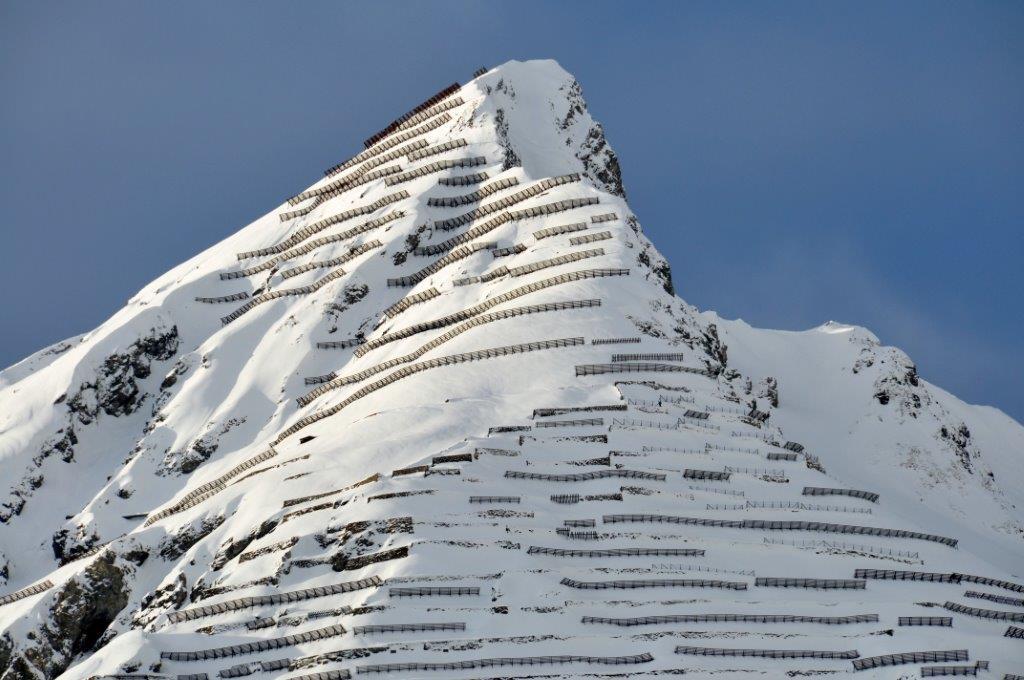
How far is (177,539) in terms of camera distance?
162000 mm

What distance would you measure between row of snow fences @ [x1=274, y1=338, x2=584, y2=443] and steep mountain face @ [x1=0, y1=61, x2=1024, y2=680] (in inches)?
10.6

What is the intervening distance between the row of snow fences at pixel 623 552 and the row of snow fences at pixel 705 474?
11.1 meters

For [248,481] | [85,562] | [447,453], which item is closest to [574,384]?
[447,453]

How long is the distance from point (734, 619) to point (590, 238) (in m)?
65.9

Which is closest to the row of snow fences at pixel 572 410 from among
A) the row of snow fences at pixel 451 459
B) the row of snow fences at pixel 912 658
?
the row of snow fences at pixel 451 459

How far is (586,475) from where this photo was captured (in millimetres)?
153875

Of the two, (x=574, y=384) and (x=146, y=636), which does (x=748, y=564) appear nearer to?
(x=574, y=384)

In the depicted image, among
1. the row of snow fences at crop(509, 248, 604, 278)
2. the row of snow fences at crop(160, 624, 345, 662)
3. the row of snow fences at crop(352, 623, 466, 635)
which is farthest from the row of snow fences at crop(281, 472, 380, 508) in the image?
the row of snow fences at crop(509, 248, 604, 278)

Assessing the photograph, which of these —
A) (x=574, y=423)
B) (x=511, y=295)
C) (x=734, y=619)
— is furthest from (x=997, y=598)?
(x=511, y=295)

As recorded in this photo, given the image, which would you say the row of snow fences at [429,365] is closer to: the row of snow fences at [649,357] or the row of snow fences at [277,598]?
the row of snow fences at [649,357]

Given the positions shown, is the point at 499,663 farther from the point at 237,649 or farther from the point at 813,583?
the point at 813,583

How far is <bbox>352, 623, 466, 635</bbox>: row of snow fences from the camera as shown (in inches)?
5251

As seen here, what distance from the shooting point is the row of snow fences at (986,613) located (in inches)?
5448

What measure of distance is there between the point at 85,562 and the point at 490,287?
4745cm
